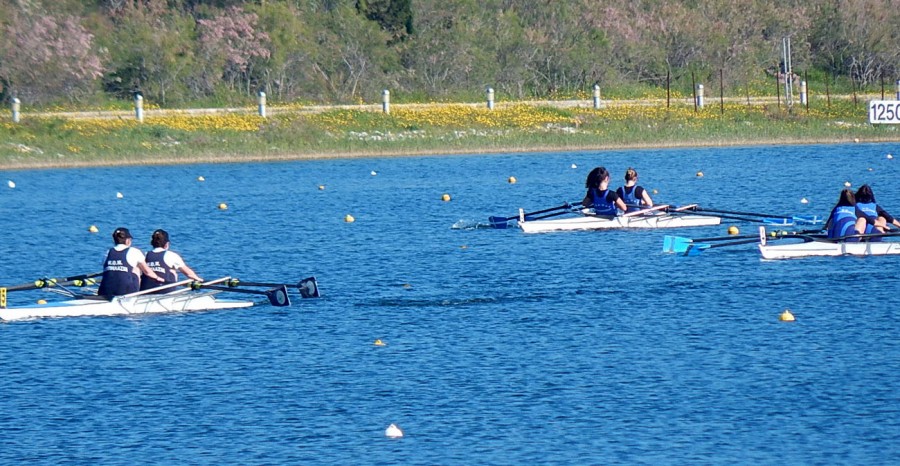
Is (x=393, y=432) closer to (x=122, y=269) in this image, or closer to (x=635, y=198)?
(x=122, y=269)

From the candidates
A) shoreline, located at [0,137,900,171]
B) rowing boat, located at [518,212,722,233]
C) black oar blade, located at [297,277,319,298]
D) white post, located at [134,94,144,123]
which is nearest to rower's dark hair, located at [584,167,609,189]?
rowing boat, located at [518,212,722,233]

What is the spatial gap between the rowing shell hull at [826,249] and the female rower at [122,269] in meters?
10.6

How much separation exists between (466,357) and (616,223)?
45.9ft

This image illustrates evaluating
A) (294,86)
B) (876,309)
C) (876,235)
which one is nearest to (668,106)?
(294,86)

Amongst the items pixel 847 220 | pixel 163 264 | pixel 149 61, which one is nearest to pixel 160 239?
pixel 163 264

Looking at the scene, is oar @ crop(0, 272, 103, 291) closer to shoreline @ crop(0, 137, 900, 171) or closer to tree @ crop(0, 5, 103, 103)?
shoreline @ crop(0, 137, 900, 171)

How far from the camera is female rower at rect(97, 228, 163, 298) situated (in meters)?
22.8

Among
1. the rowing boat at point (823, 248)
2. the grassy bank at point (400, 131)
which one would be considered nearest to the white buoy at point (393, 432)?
the rowing boat at point (823, 248)

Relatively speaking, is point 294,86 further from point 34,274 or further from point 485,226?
point 34,274

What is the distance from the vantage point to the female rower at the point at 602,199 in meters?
32.5

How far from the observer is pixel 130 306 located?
23.1 metres

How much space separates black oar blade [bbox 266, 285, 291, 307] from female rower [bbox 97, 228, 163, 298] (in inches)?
64.7

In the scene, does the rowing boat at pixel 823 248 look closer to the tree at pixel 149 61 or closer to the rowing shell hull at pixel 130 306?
the rowing shell hull at pixel 130 306

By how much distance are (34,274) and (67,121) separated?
29008 millimetres
